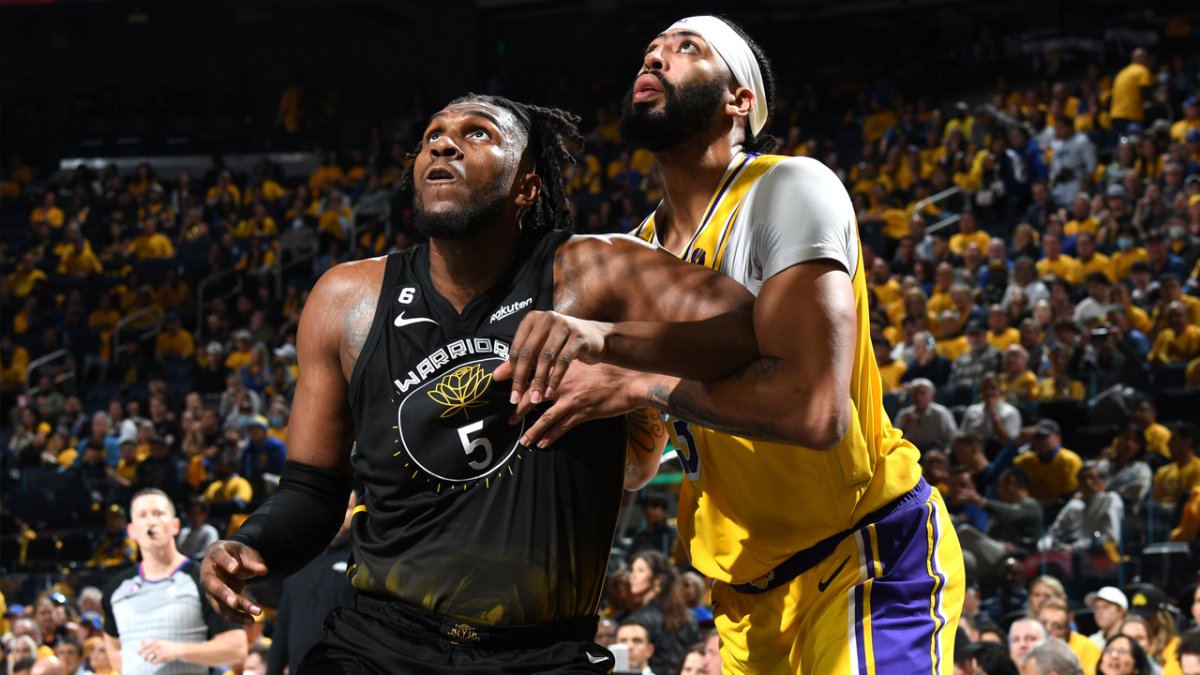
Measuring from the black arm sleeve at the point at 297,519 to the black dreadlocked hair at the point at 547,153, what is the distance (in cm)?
76

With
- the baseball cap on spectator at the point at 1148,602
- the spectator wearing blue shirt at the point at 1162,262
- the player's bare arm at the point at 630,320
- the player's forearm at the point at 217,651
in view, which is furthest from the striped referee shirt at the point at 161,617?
the spectator wearing blue shirt at the point at 1162,262

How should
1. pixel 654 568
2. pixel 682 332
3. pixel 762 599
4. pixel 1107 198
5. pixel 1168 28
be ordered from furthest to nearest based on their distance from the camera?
pixel 1168 28
pixel 1107 198
pixel 654 568
pixel 762 599
pixel 682 332

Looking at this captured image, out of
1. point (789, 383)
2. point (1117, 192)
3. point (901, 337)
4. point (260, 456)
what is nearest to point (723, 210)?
point (789, 383)

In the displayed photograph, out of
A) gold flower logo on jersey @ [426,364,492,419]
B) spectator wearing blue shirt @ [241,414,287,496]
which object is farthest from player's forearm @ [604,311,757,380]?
spectator wearing blue shirt @ [241,414,287,496]

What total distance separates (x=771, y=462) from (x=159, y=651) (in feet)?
12.8

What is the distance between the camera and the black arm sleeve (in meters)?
3.17

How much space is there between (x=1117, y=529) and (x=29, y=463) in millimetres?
10912

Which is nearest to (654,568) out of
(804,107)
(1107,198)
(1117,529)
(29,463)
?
(1117,529)

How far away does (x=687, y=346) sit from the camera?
3.00 m

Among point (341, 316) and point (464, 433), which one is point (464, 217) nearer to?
point (341, 316)

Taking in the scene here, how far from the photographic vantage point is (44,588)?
39.0ft

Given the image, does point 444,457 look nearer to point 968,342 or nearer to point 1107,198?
point 968,342

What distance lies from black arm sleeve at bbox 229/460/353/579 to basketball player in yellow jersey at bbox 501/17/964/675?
1.93 feet

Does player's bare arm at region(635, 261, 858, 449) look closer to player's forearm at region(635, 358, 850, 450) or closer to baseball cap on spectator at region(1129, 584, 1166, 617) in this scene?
player's forearm at region(635, 358, 850, 450)
